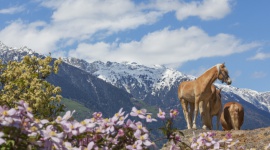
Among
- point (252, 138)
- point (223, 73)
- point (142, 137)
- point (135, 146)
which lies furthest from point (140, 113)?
point (223, 73)

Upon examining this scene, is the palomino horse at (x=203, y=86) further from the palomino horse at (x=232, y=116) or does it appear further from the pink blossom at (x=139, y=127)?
the pink blossom at (x=139, y=127)

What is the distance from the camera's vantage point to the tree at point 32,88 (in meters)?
19.3

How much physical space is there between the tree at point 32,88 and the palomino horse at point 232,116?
10.4m

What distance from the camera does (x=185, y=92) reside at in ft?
87.4

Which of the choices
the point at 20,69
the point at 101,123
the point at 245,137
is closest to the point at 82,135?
the point at 101,123

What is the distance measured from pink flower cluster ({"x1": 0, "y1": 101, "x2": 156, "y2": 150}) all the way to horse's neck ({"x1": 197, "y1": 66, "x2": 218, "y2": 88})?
21157 millimetres

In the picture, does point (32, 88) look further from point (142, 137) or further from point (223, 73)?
point (142, 137)

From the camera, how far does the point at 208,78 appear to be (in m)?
25.6

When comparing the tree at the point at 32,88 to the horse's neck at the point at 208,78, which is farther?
the horse's neck at the point at 208,78

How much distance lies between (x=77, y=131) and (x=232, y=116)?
22861mm

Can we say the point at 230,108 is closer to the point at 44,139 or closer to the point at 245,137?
the point at 245,137

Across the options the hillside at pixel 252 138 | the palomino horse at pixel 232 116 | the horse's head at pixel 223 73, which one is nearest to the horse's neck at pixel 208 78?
the horse's head at pixel 223 73

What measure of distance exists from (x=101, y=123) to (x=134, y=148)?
559mm

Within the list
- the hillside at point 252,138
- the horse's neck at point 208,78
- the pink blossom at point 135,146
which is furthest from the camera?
the horse's neck at point 208,78
